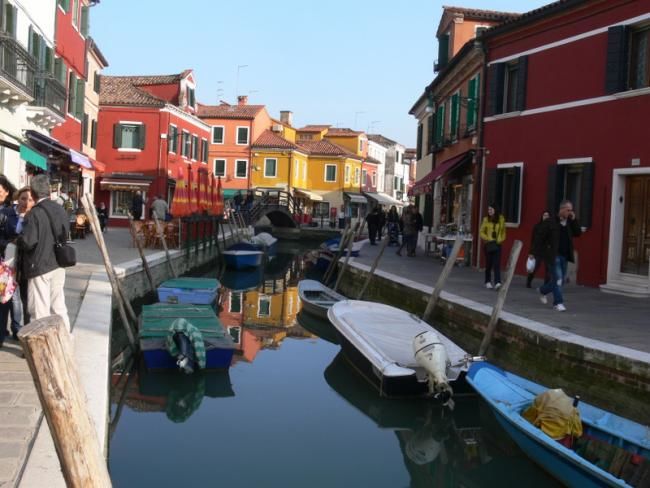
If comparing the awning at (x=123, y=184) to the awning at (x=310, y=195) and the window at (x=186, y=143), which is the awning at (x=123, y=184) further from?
the awning at (x=310, y=195)

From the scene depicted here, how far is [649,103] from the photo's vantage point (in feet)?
43.0

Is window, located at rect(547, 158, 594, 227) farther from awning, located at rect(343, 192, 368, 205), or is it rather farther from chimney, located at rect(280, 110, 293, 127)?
chimney, located at rect(280, 110, 293, 127)

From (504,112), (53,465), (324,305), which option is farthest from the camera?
(504,112)

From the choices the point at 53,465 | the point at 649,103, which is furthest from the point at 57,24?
the point at 53,465

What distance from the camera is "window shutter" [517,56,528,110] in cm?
1670

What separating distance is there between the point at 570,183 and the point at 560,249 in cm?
437

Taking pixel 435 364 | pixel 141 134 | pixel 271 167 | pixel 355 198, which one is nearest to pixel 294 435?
pixel 435 364

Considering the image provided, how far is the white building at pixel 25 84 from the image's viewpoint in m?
A: 16.6

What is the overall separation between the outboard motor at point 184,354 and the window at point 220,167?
150ft

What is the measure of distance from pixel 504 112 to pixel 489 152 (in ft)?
3.34

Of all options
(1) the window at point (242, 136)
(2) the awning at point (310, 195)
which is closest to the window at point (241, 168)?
(1) the window at point (242, 136)

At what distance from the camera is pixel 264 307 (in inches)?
715

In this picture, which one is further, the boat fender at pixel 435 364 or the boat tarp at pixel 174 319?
the boat tarp at pixel 174 319

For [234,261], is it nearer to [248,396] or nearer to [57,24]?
[57,24]
